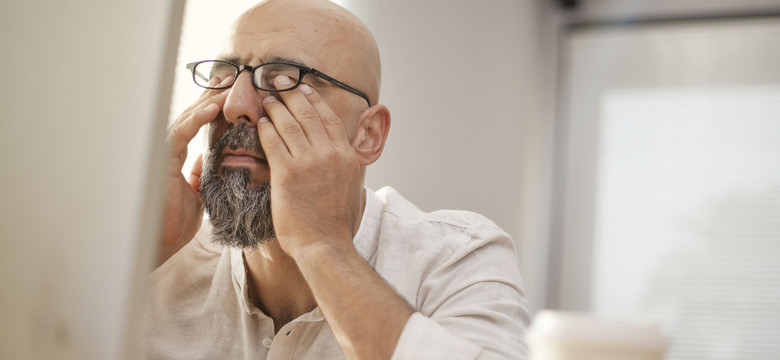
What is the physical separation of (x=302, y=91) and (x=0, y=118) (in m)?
0.68

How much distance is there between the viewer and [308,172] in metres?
1.04

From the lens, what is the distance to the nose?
1086 mm

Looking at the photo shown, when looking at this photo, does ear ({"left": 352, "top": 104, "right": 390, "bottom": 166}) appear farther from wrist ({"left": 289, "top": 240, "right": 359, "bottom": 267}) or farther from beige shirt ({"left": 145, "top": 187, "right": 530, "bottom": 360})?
wrist ({"left": 289, "top": 240, "right": 359, "bottom": 267})

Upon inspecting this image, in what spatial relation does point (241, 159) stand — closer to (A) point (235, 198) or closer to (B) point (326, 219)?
(A) point (235, 198)

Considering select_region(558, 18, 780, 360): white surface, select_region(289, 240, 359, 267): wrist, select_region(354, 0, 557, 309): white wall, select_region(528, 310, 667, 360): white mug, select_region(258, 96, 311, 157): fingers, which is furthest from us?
select_region(558, 18, 780, 360): white surface

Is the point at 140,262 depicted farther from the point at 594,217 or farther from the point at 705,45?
the point at 705,45

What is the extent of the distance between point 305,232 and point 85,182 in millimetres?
557

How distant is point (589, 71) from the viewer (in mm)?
3119

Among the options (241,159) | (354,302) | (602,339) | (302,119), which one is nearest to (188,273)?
(241,159)

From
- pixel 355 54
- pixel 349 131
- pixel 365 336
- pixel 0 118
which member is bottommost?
pixel 365 336

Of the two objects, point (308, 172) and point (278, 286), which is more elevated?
point (308, 172)

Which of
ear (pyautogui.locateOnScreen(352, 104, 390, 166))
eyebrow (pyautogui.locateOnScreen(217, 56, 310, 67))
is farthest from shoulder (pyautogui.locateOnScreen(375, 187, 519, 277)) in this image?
eyebrow (pyautogui.locateOnScreen(217, 56, 310, 67))

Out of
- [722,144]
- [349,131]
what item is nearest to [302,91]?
[349,131]

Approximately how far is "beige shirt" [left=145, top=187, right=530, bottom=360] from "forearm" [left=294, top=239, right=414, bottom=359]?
0.11m
